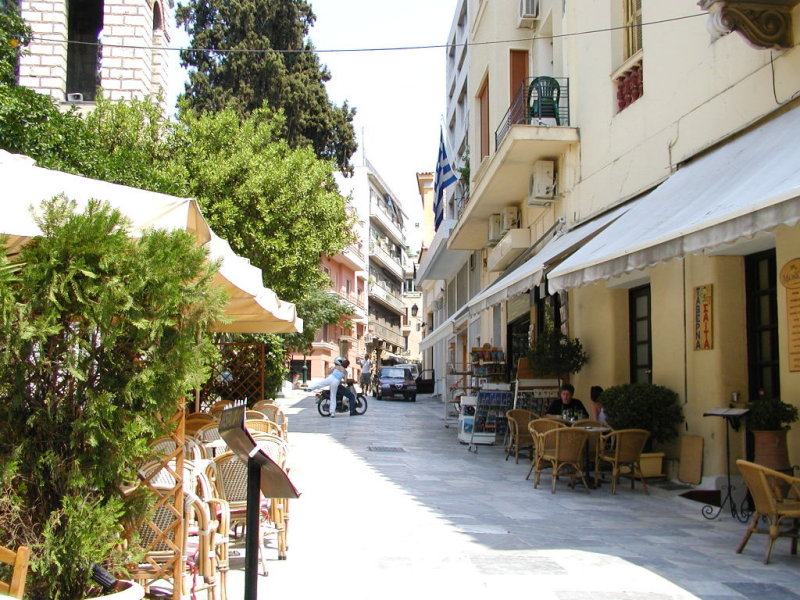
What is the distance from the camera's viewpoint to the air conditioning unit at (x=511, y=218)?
17734mm

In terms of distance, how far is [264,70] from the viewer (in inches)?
1115

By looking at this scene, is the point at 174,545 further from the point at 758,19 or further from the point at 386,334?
the point at 386,334

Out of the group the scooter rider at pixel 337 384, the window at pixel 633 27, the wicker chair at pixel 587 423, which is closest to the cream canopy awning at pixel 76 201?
the wicker chair at pixel 587 423

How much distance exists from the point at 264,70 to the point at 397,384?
50.3 feet

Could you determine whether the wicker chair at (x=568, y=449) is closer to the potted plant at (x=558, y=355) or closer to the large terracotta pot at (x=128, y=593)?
the potted plant at (x=558, y=355)

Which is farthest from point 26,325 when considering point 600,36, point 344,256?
point 344,256

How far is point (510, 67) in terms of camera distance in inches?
714

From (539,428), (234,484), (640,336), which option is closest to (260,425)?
(234,484)

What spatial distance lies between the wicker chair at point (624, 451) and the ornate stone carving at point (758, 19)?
4255mm

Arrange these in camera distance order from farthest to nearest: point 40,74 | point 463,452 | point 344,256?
point 344,256, point 40,74, point 463,452

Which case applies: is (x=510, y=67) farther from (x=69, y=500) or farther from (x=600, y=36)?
(x=69, y=500)

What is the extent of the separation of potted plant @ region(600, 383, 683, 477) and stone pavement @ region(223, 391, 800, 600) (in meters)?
0.48

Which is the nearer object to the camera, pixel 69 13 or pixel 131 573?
pixel 131 573

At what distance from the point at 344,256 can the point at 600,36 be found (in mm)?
44861
